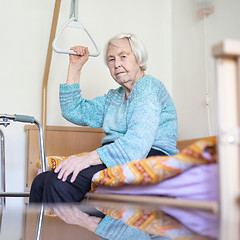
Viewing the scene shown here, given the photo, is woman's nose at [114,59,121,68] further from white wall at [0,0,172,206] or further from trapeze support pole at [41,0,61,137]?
white wall at [0,0,172,206]

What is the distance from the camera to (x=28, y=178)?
225cm

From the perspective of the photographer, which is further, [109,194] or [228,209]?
[109,194]

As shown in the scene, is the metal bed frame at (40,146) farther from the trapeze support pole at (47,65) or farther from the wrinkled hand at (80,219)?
the trapeze support pole at (47,65)

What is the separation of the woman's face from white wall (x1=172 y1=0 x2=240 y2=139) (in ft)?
2.29

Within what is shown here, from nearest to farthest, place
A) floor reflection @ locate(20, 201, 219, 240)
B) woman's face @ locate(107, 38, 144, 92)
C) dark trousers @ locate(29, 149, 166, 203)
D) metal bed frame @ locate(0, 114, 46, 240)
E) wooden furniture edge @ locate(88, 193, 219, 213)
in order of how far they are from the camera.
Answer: floor reflection @ locate(20, 201, 219, 240), wooden furniture edge @ locate(88, 193, 219, 213), metal bed frame @ locate(0, 114, 46, 240), dark trousers @ locate(29, 149, 166, 203), woman's face @ locate(107, 38, 144, 92)

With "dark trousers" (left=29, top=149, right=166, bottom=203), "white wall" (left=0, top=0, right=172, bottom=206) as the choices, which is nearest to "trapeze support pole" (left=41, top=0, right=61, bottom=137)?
"white wall" (left=0, top=0, right=172, bottom=206)

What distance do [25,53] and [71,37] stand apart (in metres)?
0.31

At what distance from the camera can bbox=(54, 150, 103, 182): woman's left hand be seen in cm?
121

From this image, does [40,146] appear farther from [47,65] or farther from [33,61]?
[33,61]

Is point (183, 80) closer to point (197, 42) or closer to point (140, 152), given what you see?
point (197, 42)

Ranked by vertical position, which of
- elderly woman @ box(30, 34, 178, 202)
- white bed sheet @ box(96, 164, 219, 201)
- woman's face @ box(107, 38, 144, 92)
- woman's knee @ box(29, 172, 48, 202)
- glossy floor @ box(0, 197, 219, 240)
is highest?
woman's face @ box(107, 38, 144, 92)

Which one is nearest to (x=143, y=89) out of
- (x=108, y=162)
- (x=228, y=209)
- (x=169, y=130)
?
(x=169, y=130)

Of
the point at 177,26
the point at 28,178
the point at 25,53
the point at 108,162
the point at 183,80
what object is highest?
the point at 177,26

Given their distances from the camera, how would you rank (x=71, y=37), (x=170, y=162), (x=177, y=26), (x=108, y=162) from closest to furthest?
(x=170, y=162) → (x=108, y=162) → (x=71, y=37) → (x=177, y=26)
